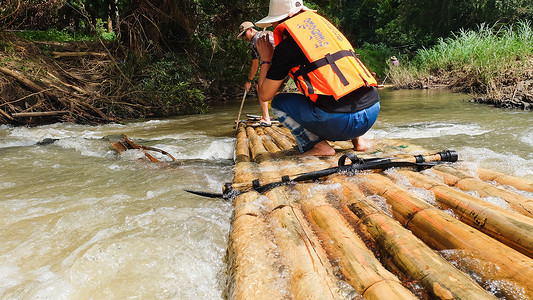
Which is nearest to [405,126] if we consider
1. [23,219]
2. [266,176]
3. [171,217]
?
[266,176]

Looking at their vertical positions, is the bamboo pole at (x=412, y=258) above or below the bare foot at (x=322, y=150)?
above

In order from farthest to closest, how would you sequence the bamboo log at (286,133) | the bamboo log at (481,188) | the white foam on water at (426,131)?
the white foam on water at (426,131)
the bamboo log at (286,133)
the bamboo log at (481,188)

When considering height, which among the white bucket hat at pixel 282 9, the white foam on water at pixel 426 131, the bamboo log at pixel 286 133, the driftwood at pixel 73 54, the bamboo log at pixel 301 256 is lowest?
the white foam on water at pixel 426 131

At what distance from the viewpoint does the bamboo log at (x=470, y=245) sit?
34.8 inches

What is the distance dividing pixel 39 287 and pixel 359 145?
7.33 ft

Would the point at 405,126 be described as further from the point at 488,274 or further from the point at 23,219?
the point at 23,219

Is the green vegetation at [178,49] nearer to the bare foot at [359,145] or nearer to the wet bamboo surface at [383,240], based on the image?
the bare foot at [359,145]

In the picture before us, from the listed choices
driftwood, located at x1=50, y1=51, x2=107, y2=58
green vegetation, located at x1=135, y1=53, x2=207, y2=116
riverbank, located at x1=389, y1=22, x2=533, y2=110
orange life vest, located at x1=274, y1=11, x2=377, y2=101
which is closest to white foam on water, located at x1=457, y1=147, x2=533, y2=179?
orange life vest, located at x1=274, y1=11, x2=377, y2=101

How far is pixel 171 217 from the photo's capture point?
6.10 ft

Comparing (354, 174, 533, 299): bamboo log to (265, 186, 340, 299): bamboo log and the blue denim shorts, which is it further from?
the blue denim shorts

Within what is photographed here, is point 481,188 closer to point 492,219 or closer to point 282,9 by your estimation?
point 492,219

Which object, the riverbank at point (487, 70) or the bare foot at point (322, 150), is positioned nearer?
the bare foot at point (322, 150)

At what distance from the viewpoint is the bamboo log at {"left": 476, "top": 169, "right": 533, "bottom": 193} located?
1.55m

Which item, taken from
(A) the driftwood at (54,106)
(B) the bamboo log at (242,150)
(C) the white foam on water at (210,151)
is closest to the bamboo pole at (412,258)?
(B) the bamboo log at (242,150)
